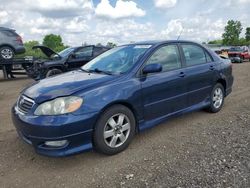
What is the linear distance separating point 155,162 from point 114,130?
70 cm

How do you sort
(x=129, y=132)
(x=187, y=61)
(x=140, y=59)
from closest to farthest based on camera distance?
1. (x=129, y=132)
2. (x=140, y=59)
3. (x=187, y=61)

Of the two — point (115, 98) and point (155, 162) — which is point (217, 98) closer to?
point (155, 162)

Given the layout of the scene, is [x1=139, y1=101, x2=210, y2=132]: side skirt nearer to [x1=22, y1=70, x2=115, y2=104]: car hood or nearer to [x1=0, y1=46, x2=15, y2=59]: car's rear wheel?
[x1=22, y1=70, x2=115, y2=104]: car hood

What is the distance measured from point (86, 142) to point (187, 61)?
2550mm

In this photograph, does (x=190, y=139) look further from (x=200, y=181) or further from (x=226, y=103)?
Answer: (x=226, y=103)

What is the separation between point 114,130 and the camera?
397 centimetres

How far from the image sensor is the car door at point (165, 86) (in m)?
4.41

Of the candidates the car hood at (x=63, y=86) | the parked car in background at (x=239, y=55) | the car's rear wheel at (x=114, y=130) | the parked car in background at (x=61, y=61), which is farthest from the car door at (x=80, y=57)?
the parked car in background at (x=239, y=55)

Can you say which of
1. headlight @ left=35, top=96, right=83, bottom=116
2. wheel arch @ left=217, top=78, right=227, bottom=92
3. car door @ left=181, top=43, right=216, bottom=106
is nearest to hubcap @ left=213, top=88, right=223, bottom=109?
wheel arch @ left=217, top=78, right=227, bottom=92

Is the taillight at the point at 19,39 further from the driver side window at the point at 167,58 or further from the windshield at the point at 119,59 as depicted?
the driver side window at the point at 167,58

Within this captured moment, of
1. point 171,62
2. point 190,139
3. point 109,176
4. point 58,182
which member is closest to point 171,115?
point 190,139

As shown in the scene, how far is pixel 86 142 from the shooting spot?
371cm

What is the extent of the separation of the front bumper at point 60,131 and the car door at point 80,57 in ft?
26.2

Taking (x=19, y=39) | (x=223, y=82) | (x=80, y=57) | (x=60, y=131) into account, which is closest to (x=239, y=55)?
(x=80, y=57)
